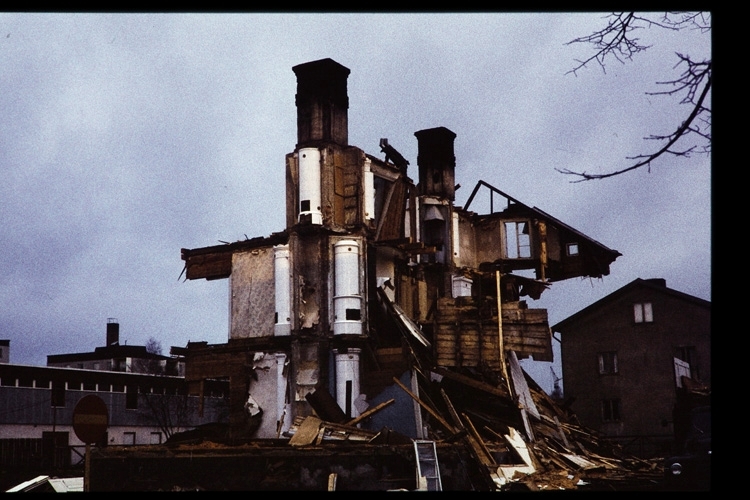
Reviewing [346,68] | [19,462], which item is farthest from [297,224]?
[19,462]

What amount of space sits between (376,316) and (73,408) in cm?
3036

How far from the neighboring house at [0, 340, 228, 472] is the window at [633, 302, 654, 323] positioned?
24.2m

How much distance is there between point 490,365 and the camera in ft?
92.7

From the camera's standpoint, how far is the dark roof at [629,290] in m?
44.1

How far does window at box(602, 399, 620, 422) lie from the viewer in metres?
44.0

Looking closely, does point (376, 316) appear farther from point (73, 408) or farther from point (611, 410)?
point (73, 408)

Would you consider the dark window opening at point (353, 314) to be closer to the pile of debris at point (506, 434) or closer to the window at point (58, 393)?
the pile of debris at point (506, 434)

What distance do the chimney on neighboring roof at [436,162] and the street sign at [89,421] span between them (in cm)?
3009

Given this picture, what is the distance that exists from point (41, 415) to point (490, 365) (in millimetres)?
32291

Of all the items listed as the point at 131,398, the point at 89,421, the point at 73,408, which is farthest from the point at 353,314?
the point at 73,408

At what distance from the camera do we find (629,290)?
150 feet
